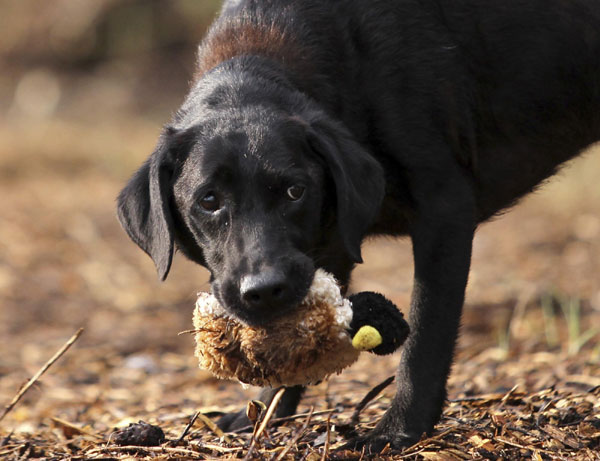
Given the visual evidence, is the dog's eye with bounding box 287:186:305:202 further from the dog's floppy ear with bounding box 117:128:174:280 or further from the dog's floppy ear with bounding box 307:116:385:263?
the dog's floppy ear with bounding box 117:128:174:280

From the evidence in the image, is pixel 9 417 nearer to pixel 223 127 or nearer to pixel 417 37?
pixel 223 127

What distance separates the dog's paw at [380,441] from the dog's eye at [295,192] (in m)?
0.88

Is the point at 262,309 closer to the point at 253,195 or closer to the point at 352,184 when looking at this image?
the point at 253,195

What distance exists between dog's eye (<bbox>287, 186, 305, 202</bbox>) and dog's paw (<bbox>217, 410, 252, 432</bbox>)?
1062mm

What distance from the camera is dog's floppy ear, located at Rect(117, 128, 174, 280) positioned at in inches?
131

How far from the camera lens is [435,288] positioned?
3.55 m

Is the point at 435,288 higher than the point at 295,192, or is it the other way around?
the point at 295,192

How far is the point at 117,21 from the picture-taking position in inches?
595

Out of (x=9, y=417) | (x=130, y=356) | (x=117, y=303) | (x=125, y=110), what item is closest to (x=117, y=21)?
(x=125, y=110)

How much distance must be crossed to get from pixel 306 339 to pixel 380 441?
0.65 metres

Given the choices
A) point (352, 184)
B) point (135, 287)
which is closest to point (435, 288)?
point (352, 184)

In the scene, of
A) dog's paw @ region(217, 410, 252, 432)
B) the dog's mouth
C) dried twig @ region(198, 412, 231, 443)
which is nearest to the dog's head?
the dog's mouth

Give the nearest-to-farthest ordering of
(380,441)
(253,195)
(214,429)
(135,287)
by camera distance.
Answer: (253,195)
(380,441)
(214,429)
(135,287)

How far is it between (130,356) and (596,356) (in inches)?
108
